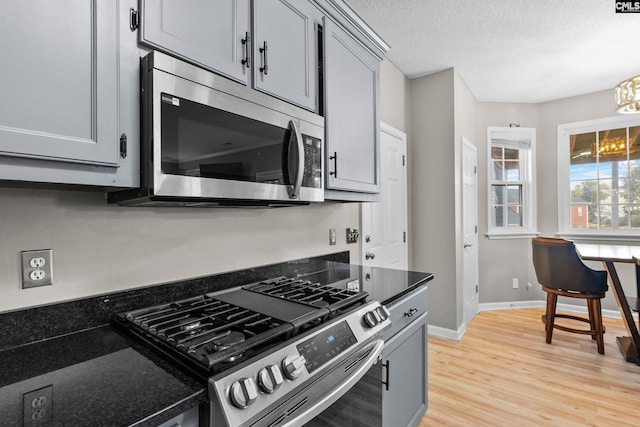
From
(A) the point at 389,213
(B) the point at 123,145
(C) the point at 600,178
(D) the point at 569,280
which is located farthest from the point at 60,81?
(C) the point at 600,178

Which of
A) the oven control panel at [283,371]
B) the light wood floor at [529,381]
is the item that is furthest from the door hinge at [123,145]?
the light wood floor at [529,381]

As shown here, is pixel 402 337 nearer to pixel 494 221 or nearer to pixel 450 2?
pixel 450 2

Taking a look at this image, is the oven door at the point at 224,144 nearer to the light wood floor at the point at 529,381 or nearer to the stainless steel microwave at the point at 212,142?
the stainless steel microwave at the point at 212,142

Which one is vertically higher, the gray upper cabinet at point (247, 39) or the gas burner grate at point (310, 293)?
the gray upper cabinet at point (247, 39)

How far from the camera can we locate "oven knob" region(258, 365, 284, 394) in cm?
78

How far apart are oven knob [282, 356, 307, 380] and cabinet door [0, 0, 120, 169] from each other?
71 centimetres

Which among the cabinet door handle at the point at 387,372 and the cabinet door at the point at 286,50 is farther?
the cabinet door handle at the point at 387,372

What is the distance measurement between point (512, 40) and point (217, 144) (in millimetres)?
2814

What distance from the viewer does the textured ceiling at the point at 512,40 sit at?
2.27 m

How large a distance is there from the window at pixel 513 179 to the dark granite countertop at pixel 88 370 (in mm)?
4168

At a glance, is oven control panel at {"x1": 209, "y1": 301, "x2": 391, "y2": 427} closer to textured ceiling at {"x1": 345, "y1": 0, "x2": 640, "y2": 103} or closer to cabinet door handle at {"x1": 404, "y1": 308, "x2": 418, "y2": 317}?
cabinet door handle at {"x1": 404, "y1": 308, "x2": 418, "y2": 317}

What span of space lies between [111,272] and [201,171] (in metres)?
0.50

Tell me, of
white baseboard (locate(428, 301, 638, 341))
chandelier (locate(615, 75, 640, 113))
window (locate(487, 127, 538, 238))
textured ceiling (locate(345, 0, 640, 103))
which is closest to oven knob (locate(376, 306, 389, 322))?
textured ceiling (locate(345, 0, 640, 103))

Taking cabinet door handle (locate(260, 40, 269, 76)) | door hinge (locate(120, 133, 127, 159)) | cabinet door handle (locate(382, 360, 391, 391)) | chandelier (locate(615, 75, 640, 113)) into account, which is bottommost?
cabinet door handle (locate(382, 360, 391, 391))
